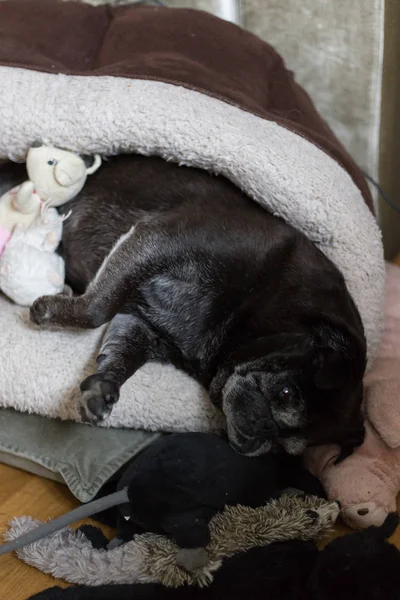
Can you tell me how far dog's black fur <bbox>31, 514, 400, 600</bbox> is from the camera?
1.10 meters

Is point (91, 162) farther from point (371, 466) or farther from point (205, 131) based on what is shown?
point (371, 466)

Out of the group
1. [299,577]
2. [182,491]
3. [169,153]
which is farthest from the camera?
[169,153]

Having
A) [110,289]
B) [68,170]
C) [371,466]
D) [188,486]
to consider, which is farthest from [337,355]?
[68,170]

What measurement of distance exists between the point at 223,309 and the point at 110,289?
0.87 ft

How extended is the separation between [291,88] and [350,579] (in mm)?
1430

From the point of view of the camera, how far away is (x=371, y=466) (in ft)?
4.78

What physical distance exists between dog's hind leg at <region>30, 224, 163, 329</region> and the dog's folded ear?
417 millimetres

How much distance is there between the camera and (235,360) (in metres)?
1.48

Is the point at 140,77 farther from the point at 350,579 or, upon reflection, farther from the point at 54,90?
the point at 350,579

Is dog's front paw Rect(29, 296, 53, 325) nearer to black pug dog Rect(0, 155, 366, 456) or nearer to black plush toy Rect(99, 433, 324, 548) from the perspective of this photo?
black pug dog Rect(0, 155, 366, 456)

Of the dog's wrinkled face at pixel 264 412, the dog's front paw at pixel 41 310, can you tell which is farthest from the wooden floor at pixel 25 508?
the dog's front paw at pixel 41 310

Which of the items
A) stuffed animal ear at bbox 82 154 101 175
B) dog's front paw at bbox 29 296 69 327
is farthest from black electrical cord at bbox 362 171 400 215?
dog's front paw at bbox 29 296 69 327

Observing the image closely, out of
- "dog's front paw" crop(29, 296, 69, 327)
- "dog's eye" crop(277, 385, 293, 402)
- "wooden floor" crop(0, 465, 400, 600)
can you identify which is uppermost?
"dog's eye" crop(277, 385, 293, 402)

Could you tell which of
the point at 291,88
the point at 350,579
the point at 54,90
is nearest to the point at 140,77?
the point at 54,90
